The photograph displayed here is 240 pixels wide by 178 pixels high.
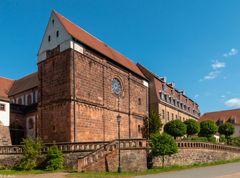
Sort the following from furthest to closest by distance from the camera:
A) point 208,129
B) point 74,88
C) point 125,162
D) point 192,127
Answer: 1. point 208,129
2. point 192,127
3. point 74,88
4. point 125,162

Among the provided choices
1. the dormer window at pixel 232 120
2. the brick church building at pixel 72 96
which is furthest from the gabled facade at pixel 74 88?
the dormer window at pixel 232 120

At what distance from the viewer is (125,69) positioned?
43.2m

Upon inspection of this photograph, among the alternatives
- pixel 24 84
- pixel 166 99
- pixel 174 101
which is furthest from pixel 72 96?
pixel 174 101

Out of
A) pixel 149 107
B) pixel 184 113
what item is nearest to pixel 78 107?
pixel 149 107

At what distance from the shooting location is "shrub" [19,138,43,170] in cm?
2717

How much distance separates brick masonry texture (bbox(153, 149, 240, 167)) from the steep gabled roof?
2289 centimetres

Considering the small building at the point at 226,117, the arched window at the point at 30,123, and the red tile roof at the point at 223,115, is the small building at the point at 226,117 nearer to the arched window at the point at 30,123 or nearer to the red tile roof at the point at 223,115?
the red tile roof at the point at 223,115

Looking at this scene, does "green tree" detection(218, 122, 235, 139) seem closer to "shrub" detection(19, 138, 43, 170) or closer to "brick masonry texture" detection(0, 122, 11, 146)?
"brick masonry texture" detection(0, 122, 11, 146)

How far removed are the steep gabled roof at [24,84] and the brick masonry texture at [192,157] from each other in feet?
75.1

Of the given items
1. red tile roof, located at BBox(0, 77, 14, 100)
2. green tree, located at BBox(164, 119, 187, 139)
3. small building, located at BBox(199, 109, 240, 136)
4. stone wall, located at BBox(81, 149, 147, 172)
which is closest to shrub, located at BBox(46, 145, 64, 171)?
stone wall, located at BBox(81, 149, 147, 172)

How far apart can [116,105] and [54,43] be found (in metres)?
10.8

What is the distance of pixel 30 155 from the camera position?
2744 cm

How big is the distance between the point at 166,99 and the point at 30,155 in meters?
31.6

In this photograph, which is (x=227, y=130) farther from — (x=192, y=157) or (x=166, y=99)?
(x=192, y=157)
